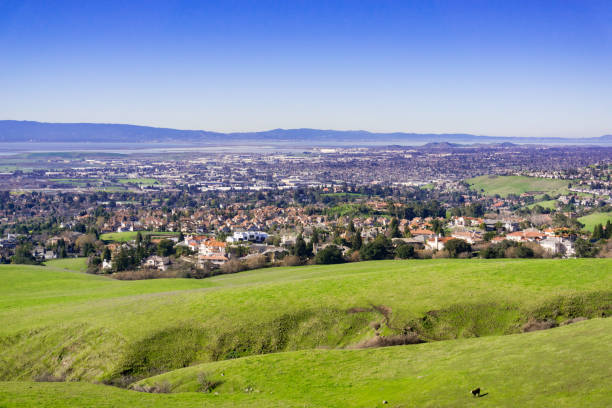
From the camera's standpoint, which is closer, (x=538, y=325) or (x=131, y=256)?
(x=538, y=325)

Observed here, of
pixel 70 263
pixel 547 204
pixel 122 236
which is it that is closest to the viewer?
pixel 70 263

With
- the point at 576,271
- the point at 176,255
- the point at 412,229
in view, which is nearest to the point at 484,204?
the point at 412,229

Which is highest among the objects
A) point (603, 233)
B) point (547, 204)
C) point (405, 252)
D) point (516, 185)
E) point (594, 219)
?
point (603, 233)

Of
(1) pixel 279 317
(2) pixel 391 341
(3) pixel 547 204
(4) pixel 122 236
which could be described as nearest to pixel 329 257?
(1) pixel 279 317

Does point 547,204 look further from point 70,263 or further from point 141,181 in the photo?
point 141,181

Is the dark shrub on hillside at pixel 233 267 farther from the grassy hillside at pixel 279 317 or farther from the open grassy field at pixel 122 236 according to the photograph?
the open grassy field at pixel 122 236

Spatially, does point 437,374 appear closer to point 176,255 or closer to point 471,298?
point 471,298

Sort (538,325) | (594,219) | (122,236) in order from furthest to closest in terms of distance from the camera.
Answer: (122,236) → (594,219) → (538,325)

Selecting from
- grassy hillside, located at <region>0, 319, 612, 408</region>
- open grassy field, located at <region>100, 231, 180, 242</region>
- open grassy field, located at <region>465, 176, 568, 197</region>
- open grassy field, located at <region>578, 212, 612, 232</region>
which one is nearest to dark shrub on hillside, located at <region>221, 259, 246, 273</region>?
grassy hillside, located at <region>0, 319, 612, 408</region>

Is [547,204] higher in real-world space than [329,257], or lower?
lower
